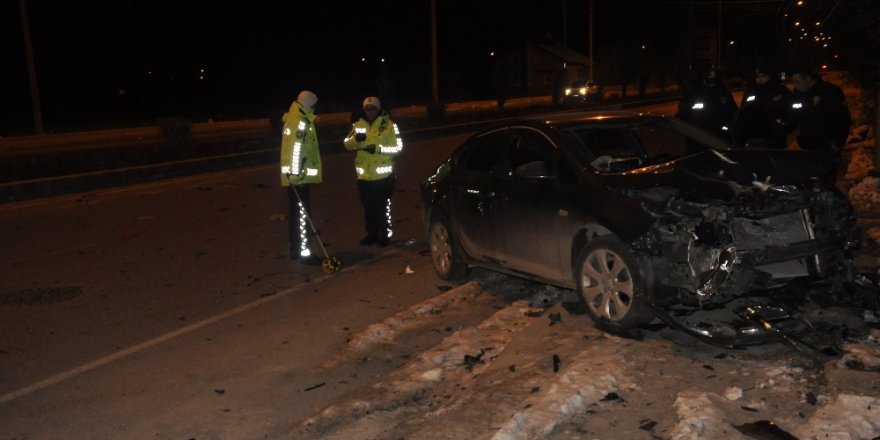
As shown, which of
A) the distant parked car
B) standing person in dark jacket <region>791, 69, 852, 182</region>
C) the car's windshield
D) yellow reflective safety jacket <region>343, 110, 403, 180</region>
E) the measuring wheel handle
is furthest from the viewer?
the distant parked car

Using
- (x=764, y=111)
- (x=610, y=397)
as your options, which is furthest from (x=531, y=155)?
(x=764, y=111)

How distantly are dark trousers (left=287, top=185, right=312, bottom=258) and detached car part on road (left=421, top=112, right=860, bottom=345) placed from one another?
3.11 metres

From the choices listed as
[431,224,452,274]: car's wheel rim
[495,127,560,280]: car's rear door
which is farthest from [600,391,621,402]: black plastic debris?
[431,224,452,274]: car's wheel rim

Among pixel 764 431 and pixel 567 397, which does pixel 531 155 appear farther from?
pixel 764 431

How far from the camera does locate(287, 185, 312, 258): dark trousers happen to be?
9633 mm

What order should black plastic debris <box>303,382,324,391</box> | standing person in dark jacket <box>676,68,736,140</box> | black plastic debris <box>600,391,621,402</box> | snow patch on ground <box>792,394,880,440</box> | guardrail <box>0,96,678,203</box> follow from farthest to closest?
guardrail <box>0,96,678,203</box> → standing person in dark jacket <box>676,68,736,140</box> → black plastic debris <box>303,382,324,391</box> → black plastic debris <box>600,391,621,402</box> → snow patch on ground <box>792,394,880,440</box>

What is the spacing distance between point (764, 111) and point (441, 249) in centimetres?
432

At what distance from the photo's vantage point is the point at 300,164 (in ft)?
31.2

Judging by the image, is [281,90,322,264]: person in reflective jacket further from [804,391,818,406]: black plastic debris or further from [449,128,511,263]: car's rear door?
[804,391,818,406]: black plastic debris

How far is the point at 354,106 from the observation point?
59.5m

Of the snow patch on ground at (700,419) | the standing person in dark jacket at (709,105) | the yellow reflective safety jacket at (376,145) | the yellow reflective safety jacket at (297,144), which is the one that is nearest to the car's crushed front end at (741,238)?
the snow patch on ground at (700,419)

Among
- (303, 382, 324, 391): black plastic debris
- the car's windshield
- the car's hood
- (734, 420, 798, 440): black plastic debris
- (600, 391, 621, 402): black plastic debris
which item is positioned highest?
the car's windshield

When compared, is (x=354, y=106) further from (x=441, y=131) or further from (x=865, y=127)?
(x=865, y=127)

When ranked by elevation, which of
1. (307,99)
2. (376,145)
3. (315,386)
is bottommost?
(315,386)
